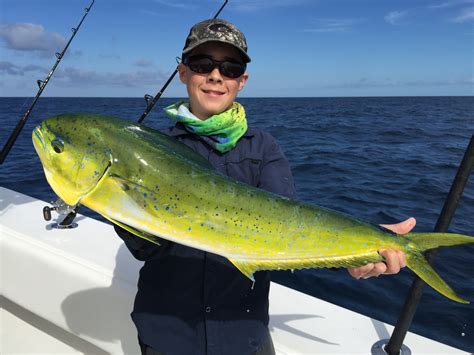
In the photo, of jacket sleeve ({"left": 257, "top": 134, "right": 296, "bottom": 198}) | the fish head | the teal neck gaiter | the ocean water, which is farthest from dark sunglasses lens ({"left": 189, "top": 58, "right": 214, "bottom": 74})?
the ocean water

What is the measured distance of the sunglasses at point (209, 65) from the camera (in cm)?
205

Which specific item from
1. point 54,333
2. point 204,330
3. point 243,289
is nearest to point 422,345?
point 243,289

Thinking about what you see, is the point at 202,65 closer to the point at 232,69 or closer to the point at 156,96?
the point at 232,69

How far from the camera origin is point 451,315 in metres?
4.74

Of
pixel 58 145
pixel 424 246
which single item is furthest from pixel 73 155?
pixel 424 246

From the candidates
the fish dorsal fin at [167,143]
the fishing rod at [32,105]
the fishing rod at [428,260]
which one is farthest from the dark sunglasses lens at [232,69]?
the fishing rod at [32,105]

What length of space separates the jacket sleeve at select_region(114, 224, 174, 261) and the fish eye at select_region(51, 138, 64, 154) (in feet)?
1.44

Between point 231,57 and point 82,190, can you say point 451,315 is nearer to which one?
point 231,57

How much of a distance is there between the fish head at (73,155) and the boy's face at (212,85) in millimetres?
660

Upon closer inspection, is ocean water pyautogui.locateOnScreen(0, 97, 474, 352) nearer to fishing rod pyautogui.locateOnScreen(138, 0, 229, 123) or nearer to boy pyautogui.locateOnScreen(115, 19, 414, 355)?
fishing rod pyautogui.locateOnScreen(138, 0, 229, 123)

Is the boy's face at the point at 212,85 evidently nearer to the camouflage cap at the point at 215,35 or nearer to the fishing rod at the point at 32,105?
the camouflage cap at the point at 215,35

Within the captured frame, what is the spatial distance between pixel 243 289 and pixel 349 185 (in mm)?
8664

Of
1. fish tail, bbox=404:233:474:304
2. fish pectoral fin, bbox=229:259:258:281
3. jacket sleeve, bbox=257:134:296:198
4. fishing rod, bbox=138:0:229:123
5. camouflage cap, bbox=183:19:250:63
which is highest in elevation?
fishing rod, bbox=138:0:229:123

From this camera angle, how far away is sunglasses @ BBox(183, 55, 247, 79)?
2.05m
